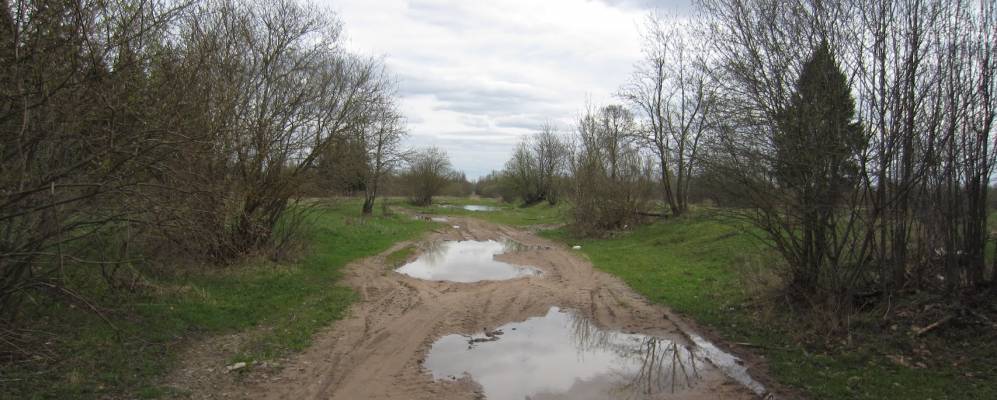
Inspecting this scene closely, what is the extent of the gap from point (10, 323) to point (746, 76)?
998cm

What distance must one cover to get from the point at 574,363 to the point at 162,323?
5.81m

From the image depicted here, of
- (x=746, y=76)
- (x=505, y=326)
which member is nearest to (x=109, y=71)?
(x=505, y=326)

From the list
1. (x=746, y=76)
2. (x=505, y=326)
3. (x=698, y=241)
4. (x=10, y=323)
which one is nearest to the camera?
(x=10, y=323)

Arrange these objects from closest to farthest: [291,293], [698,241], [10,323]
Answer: [10,323]
[291,293]
[698,241]

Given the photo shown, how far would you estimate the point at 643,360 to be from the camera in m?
7.05

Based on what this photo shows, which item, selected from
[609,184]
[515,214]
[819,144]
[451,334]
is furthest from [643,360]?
[515,214]

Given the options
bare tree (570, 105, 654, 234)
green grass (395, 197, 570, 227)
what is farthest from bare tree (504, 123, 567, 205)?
bare tree (570, 105, 654, 234)

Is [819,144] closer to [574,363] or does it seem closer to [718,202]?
[718,202]

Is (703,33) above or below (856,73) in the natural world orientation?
above

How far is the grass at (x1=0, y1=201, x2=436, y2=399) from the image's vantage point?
214 inches

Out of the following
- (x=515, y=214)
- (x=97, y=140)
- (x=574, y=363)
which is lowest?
(x=574, y=363)

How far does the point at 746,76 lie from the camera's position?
26.5 ft

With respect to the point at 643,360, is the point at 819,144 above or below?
above

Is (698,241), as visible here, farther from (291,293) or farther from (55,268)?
(55,268)
